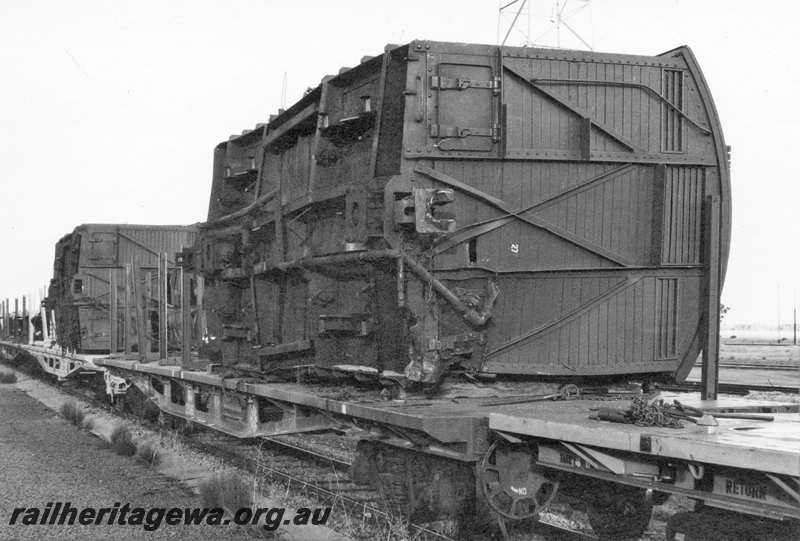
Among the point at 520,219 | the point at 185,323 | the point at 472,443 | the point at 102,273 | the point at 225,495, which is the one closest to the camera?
the point at 472,443

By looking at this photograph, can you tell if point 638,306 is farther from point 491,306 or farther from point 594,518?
point 594,518

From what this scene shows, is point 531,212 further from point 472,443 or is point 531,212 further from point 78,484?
point 78,484

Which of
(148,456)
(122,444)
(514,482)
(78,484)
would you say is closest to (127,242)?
(122,444)

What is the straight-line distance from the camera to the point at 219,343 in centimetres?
1477

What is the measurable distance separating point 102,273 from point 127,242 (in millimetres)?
1078

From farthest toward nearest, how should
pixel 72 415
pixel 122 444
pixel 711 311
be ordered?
pixel 72 415 → pixel 122 444 → pixel 711 311

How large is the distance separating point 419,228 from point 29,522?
4741 millimetres

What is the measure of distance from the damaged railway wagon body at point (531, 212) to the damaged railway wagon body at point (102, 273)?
44.1ft

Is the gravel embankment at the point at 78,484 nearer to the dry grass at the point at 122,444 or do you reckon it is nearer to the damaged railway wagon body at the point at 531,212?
the dry grass at the point at 122,444

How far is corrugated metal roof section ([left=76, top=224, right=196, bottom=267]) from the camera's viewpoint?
912 inches

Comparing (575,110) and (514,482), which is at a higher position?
(575,110)

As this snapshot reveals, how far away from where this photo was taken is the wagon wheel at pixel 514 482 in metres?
6.70

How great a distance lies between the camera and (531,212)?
28.7 feet

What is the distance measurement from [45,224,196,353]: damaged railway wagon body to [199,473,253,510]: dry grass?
40.6ft
